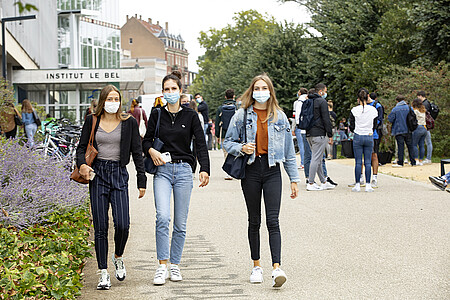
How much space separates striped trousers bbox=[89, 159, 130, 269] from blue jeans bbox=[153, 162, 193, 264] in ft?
1.03

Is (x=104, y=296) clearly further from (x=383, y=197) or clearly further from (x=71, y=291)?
(x=383, y=197)

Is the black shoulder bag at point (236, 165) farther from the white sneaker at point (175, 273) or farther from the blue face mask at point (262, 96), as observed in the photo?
the white sneaker at point (175, 273)

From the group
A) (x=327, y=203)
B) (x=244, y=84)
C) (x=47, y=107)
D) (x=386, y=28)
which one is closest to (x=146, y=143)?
(x=327, y=203)

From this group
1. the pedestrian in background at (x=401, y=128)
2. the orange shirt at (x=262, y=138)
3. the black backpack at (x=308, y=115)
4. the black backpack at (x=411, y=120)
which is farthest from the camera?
the pedestrian in background at (x=401, y=128)

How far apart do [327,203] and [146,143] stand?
6.23 metres

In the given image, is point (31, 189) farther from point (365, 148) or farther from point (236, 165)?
point (365, 148)

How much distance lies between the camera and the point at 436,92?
80.2ft

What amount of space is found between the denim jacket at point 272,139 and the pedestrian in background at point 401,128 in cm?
1443

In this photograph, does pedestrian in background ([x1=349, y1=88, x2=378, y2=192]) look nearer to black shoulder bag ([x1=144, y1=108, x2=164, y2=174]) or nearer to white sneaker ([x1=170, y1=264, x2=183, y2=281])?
black shoulder bag ([x1=144, y1=108, x2=164, y2=174])

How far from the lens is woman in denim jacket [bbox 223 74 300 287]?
657 cm

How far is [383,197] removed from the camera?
1323 centimetres

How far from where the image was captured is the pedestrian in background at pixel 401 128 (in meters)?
20.8

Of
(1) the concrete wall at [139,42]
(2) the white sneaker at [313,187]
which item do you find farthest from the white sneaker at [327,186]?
(1) the concrete wall at [139,42]

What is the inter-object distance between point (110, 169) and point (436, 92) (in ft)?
64.6
